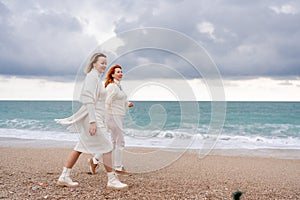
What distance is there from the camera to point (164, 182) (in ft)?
15.4

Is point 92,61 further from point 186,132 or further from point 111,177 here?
point 186,132

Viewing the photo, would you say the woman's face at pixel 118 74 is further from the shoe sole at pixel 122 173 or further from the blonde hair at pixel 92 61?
the shoe sole at pixel 122 173

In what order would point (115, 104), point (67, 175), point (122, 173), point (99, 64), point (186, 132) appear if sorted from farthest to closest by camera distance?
point (186, 132) < point (122, 173) < point (115, 104) < point (67, 175) < point (99, 64)

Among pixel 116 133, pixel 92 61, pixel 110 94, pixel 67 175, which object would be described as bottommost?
pixel 67 175

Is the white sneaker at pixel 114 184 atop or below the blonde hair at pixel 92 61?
below

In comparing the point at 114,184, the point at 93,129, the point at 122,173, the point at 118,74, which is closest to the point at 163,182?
the point at 122,173

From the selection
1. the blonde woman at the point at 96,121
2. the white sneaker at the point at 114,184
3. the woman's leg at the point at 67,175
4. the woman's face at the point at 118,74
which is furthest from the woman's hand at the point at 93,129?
the woman's face at the point at 118,74

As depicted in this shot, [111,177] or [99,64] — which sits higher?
[99,64]

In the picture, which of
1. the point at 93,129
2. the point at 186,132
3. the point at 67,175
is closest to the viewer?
the point at 93,129

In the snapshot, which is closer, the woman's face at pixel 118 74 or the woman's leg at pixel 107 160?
the woman's leg at pixel 107 160

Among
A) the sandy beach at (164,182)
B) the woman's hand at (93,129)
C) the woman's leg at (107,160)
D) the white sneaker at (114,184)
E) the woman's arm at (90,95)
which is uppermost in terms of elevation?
the woman's arm at (90,95)

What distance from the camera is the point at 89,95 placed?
3.90m

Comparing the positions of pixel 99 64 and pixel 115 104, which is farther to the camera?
pixel 115 104

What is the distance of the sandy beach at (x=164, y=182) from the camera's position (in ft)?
13.2
